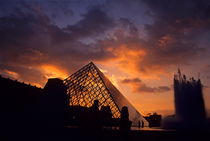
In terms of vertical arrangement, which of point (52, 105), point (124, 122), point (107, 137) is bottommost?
point (107, 137)

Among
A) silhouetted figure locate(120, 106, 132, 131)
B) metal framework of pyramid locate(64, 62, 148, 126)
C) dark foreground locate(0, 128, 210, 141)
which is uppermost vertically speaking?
metal framework of pyramid locate(64, 62, 148, 126)

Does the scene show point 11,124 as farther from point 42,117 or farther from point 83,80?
point 83,80

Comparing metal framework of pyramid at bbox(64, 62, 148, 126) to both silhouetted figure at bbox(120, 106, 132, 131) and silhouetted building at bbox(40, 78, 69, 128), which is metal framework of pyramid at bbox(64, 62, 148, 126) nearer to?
silhouetted building at bbox(40, 78, 69, 128)

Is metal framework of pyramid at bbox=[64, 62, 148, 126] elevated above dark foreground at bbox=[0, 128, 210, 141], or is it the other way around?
metal framework of pyramid at bbox=[64, 62, 148, 126]

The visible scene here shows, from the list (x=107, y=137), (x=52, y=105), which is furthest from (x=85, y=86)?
(x=107, y=137)

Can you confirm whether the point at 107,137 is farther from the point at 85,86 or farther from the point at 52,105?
the point at 85,86

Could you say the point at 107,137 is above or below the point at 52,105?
below

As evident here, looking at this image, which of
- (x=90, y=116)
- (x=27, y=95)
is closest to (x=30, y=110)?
(x=90, y=116)

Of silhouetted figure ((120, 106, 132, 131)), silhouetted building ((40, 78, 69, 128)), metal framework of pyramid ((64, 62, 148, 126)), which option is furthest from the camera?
metal framework of pyramid ((64, 62, 148, 126))

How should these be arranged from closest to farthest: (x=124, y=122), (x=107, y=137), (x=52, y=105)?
1. (x=124, y=122)
2. (x=107, y=137)
3. (x=52, y=105)

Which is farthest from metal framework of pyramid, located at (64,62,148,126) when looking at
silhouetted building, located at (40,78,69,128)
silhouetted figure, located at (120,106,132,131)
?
silhouetted figure, located at (120,106,132,131)

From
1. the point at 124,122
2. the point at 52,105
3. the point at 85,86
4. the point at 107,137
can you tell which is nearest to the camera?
the point at 124,122

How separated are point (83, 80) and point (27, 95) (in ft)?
23.2

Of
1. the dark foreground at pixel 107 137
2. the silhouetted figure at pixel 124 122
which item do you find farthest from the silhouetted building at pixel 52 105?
the silhouetted figure at pixel 124 122
